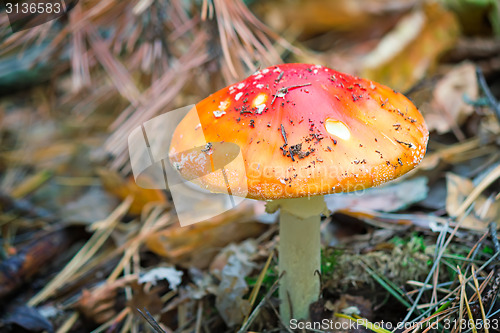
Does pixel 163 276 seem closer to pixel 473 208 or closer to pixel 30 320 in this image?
pixel 30 320

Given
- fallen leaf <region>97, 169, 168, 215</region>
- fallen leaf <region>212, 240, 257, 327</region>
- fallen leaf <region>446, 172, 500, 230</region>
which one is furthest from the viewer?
fallen leaf <region>97, 169, 168, 215</region>

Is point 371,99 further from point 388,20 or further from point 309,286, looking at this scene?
point 388,20

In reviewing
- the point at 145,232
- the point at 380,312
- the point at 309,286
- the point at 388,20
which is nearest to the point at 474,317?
the point at 380,312

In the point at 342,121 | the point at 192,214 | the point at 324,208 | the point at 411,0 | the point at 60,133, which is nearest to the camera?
the point at 342,121

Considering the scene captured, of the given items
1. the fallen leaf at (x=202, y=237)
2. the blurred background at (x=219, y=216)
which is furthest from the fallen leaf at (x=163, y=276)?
the fallen leaf at (x=202, y=237)

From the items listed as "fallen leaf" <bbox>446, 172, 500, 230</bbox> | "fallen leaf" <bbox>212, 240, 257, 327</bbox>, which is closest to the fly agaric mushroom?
"fallen leaf" <bbox>212, 240, 257, 327</bbox>

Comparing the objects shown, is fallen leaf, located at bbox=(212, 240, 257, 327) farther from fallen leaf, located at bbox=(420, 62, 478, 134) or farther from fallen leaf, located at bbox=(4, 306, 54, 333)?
fallen leaf, located at bbox=(420, 62, 478, 134)
